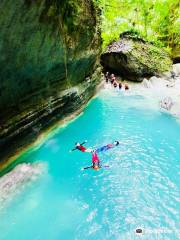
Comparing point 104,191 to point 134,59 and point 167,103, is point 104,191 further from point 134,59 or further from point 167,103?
point 134,59

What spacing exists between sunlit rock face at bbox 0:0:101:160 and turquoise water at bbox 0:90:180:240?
5.26ft

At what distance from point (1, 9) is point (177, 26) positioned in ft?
72.4

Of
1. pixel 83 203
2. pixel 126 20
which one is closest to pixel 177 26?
pixel 126 20

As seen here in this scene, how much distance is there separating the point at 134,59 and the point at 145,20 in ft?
22.8

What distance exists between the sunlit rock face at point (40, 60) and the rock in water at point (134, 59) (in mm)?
6575

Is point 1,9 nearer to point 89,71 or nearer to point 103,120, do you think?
point 103,120

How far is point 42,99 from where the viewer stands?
14992 millimetres

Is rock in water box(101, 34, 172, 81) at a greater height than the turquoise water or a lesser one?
greater

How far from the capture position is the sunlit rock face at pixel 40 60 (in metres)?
11.4

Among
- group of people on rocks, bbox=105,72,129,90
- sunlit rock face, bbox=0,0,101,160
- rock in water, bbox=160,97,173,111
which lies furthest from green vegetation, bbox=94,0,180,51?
rock in water, bbox=160,97,173,111

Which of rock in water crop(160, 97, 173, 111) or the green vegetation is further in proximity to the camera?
the green vegetation

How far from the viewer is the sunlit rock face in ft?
37.3

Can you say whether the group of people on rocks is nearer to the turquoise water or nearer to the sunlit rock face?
the sunlit rock face

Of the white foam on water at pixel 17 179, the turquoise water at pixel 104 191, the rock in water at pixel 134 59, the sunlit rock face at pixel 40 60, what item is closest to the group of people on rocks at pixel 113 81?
the rock in water at pixel 134 59
